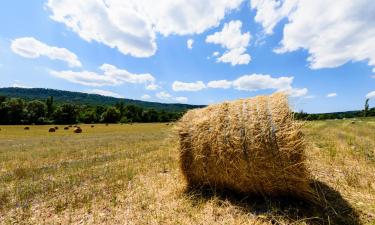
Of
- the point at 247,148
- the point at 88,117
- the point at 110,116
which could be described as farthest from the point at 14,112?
the point at 247,148

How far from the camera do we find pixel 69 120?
273 ft

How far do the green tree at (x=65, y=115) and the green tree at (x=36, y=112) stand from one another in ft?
12.0

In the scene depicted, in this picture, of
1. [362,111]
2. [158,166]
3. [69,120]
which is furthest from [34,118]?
[362,111]

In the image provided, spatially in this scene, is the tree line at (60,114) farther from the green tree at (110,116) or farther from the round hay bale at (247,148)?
the round hay bale at (247,148)

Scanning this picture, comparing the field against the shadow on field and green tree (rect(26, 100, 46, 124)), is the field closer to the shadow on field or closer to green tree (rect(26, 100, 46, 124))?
the shadow on field

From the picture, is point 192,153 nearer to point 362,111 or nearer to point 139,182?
point 139,182

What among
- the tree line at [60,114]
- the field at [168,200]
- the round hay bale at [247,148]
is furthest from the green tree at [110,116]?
the round hay bale at [247,148]

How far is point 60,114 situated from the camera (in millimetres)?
82562

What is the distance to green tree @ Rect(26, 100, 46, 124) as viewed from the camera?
76425mm

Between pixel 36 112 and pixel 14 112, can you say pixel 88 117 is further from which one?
pixel 14 112

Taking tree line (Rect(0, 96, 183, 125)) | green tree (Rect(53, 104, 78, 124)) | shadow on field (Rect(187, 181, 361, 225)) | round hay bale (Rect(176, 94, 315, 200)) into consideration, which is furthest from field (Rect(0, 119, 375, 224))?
green tree (Rect(53, 104, 78, 124))

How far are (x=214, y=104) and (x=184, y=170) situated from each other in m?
1.59

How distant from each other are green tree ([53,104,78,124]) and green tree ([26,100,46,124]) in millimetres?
3650

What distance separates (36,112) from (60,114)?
6.56 meters
